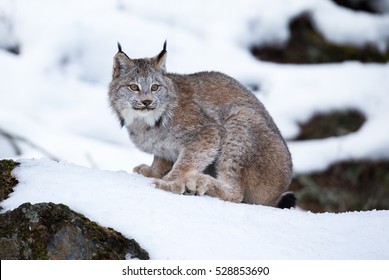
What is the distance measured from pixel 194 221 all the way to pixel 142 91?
187 cm

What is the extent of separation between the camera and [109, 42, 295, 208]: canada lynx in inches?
272

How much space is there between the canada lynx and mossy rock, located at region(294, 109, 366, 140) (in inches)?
220

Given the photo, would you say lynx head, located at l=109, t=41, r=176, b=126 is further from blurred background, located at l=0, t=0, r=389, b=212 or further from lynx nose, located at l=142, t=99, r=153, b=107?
blurred background, located at l=0, t=0, r=389, b=212

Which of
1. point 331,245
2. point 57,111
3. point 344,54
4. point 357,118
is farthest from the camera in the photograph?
point 344,54

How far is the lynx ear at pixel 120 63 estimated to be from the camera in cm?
723

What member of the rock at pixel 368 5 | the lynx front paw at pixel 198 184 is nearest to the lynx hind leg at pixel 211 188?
the lynx front paw at pixel 198 184

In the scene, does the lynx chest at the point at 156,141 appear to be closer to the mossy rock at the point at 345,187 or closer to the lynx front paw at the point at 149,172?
the lynx front paw at the point at 149,172

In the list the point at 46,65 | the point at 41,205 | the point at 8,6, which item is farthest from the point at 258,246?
the point at 8,6

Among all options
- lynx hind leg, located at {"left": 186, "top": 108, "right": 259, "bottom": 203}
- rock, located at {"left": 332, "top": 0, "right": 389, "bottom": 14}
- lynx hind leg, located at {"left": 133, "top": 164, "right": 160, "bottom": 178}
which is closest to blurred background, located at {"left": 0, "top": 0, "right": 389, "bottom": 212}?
rock, located at {"left": 332, "top": 0, "right": 389, "bottom": 14}

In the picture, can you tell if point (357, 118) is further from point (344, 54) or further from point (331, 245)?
point (331, 245)

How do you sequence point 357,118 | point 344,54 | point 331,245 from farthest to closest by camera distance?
point 344,54, point 357,118, point 331,245

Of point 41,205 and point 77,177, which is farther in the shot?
point 77,177

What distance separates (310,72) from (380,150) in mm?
2144

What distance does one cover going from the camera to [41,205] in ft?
17.3
